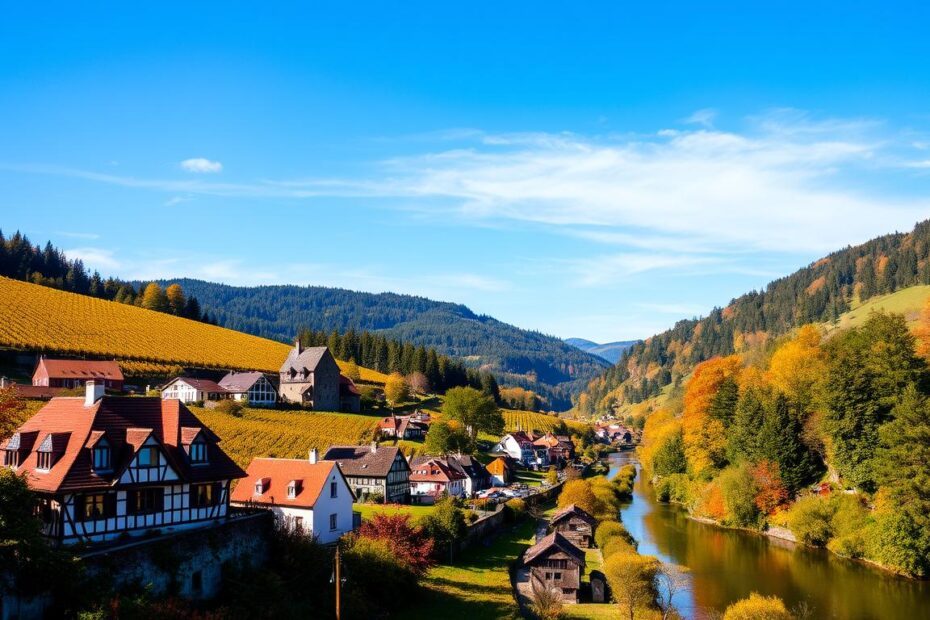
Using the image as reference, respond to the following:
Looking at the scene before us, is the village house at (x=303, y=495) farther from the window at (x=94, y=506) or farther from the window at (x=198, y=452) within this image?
the window at (x=94, y=506)

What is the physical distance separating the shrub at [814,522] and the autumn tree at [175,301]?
13153 centimetres

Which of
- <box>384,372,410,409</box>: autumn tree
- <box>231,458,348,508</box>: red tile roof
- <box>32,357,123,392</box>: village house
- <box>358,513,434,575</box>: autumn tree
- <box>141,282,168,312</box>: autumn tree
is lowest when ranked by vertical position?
<box>358,513,434,575</box>: autumn tree

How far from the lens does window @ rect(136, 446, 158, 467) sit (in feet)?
93.4

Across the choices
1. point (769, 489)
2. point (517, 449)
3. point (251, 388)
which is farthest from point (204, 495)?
point (517, 449)

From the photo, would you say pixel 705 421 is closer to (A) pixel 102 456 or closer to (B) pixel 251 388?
(B) pixel 251 388

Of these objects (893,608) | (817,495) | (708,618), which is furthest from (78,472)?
(817,495)

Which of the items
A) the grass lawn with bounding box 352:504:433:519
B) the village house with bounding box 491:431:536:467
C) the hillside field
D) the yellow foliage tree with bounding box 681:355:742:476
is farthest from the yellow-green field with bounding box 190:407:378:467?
the yellow foliage tree with bounding box 681:355:742:476

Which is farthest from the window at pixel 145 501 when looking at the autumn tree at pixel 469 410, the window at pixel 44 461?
the autumn tree at pixel 469 410

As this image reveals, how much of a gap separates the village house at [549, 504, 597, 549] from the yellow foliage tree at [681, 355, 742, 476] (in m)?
23.3

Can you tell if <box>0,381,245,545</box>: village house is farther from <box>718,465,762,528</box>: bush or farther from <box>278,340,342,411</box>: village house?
<box>278,340,342,411</box>: village house

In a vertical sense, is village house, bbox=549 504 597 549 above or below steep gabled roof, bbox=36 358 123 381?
below

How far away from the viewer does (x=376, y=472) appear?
219ft

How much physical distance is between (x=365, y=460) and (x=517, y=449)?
50.7 m

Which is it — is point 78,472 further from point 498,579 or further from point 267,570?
point 498,579
